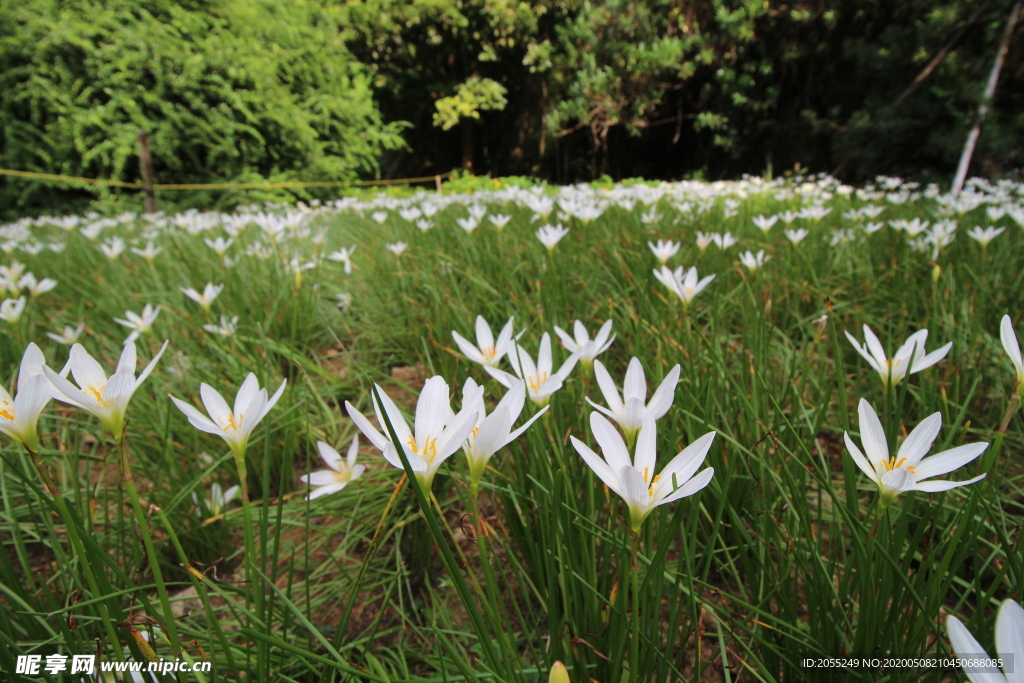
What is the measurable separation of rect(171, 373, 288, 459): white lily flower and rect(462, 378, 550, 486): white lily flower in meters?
0.24

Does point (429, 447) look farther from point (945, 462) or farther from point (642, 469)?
point (945, 462)

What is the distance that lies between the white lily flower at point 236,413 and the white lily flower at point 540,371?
0.95 feet

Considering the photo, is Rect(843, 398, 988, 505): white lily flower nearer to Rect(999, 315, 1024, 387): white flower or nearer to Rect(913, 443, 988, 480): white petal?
Rect(913, 443, 988, 480): white petal

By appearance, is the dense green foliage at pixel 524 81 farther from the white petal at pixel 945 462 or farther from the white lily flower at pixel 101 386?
the white lily flower at pixel 101 386

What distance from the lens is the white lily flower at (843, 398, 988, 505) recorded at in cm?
55

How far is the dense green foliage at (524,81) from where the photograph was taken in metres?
6.98

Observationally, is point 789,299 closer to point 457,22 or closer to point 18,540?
point 18,540

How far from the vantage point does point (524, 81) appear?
1619 centimetres

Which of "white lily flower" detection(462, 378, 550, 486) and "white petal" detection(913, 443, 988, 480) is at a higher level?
"white lily flower" detection(462, 378, 550, 486)

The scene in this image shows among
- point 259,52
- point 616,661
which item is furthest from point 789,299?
point 259,52

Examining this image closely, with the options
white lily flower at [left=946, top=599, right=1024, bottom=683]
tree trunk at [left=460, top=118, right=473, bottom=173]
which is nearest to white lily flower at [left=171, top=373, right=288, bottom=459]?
white lily flower at [left=946, top=599, right=1024, bottom=683]

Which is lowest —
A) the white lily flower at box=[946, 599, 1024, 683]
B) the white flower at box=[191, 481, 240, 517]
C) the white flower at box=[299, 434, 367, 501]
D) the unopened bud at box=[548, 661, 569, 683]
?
the white flower at box=[191, 481, 240, 517]

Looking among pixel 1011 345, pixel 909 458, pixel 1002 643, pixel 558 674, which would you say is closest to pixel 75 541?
pixel 558 674

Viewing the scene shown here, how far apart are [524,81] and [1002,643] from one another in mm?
18051
